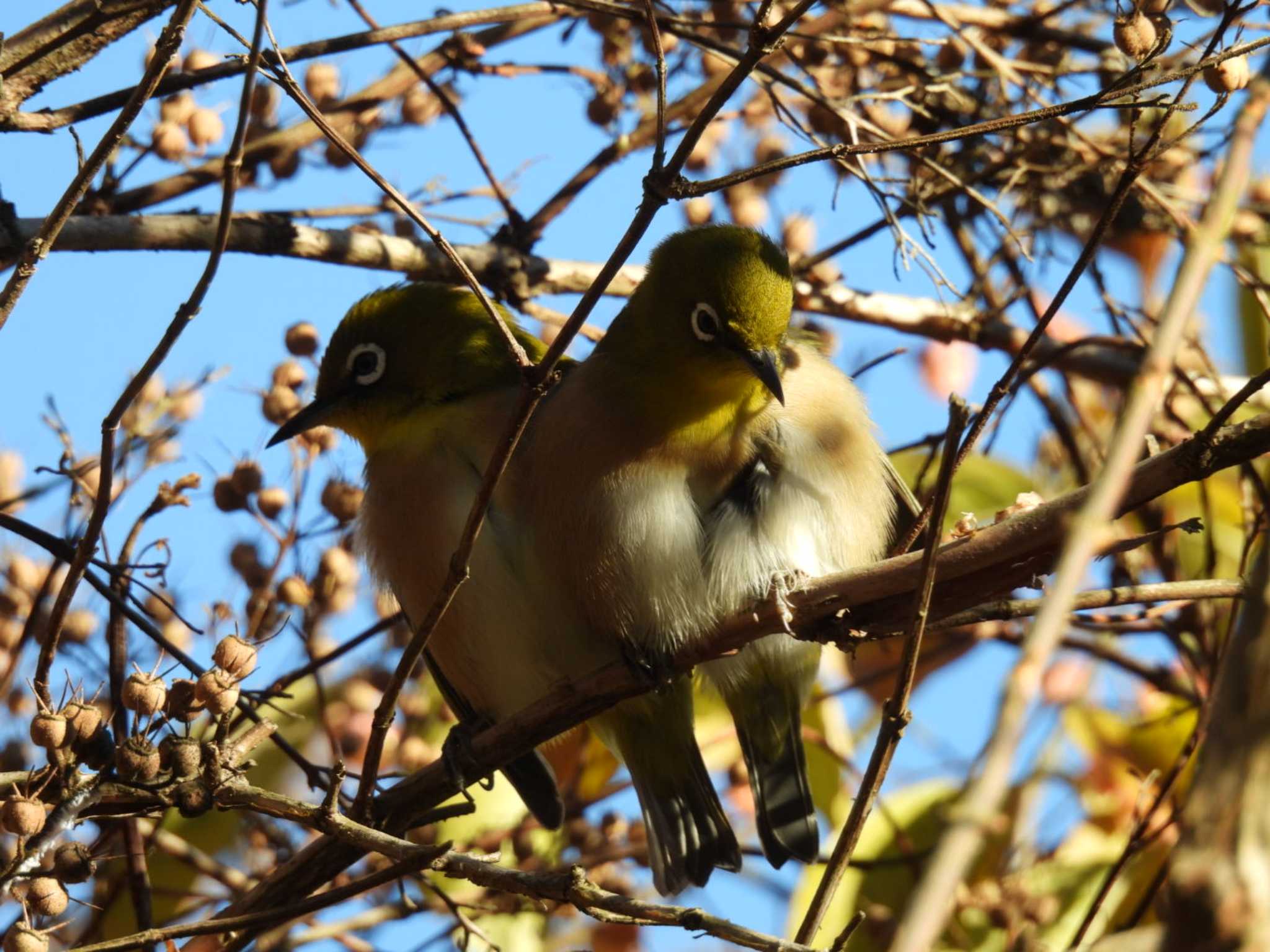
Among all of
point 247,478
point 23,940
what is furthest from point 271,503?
point 23,940

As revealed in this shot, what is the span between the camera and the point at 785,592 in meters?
3.49

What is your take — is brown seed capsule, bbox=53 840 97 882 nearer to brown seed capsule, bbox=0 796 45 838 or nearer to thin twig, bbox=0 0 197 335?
brown seed capsule, bbox=0 796 45 838

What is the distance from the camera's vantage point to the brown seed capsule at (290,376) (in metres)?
4.80

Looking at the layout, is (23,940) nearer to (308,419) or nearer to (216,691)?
(216,691)

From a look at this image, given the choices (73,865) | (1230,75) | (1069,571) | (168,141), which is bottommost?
(1069,571)

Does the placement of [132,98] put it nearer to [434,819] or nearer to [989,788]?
[434,819]

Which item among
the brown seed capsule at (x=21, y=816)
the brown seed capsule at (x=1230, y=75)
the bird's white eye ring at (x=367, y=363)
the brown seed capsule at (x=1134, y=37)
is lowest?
the brown seed capsule at (x=21, y=816)

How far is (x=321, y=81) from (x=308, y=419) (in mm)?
1160

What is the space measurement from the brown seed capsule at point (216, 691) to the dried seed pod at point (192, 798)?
17 cm

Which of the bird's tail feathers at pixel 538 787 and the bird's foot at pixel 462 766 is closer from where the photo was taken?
the bird's foot at pixel 462 766

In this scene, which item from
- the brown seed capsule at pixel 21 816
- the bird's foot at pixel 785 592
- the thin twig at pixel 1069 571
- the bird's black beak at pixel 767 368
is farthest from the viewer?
the bird's black beak at pixel 767 368

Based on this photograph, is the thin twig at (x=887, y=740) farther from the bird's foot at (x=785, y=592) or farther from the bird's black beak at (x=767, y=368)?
the bird's black beak at (x=767, y=368)

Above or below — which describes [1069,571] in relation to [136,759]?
below

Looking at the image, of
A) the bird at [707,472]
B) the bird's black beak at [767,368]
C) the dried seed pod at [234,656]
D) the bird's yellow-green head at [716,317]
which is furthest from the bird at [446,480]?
the dried seed pod at [234,656]
